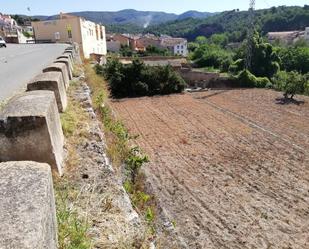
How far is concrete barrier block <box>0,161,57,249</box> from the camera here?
165 cm

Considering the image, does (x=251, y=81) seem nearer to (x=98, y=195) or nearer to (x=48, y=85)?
(x=48, y=85)

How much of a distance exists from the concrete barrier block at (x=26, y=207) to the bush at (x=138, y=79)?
21765 millimetres

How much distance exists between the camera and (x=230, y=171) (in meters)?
10.0

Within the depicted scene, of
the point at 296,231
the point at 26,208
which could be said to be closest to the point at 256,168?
the point at 296,231

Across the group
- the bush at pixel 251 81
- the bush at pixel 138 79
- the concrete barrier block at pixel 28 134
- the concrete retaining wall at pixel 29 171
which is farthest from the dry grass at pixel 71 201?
the bush at pixel 251 81

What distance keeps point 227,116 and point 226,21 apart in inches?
6931

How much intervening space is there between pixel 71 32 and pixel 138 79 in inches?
633

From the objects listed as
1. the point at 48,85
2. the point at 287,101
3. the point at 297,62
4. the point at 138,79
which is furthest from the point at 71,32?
the point at 48,85

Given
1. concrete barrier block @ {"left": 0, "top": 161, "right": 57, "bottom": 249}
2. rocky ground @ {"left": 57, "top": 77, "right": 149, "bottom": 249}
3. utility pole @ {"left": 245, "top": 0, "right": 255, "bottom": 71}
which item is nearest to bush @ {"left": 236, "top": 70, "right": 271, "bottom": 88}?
utility pole @ {"left": 245, "top": 0, "right": 255, "bottom": 71}

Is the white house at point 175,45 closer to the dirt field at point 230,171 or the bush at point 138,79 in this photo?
the bush at point 138,79

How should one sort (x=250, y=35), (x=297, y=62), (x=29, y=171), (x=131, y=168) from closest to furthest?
(x=29, y=171), (x=131, y=168), (x=250, y=35), (x=297, y=62)

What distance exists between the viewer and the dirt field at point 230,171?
6.80 metres

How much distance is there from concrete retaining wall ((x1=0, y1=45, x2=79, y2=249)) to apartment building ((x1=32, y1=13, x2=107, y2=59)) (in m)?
31.3

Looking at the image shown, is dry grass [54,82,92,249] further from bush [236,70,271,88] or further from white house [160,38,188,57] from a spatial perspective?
white house [160,38,188,57]
